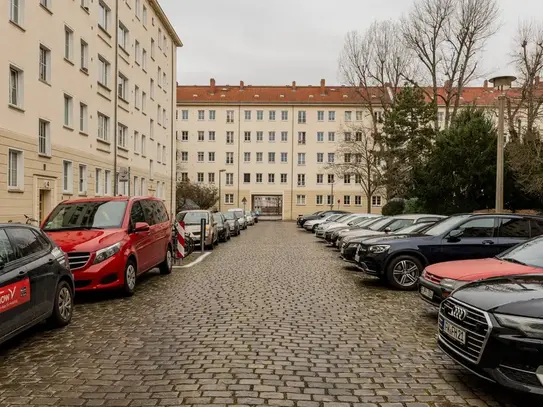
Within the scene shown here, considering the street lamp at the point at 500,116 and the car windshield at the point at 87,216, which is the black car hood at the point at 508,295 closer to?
the car windshield at the point at 87,216

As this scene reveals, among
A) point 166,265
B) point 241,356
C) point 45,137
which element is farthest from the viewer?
point 45,137

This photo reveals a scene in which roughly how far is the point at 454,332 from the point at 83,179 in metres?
25.3

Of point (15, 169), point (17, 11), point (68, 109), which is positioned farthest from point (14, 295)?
point (68, 109)

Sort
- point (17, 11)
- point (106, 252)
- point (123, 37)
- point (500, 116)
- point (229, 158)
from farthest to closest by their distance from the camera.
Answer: point (229, 158), point (123, 37), point (17, 11), point (500, 116), point (106, 252)

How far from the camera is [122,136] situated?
3431cm

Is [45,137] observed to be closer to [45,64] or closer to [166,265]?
[45,64]

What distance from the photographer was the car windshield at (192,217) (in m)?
21.3

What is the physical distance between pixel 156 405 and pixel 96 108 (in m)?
27.1

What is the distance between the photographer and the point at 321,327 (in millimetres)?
6926

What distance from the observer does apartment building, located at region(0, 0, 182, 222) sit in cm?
1991

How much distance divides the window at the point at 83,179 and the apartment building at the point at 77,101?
0.18 feet

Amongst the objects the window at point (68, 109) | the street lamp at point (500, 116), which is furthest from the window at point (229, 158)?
the street lamp at point (500, 116)

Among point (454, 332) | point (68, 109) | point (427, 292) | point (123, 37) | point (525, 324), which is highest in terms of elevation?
point (123, 37)

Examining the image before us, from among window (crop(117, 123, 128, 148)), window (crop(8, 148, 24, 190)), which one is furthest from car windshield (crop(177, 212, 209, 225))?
window (crop(117, 123, 128, 148))
